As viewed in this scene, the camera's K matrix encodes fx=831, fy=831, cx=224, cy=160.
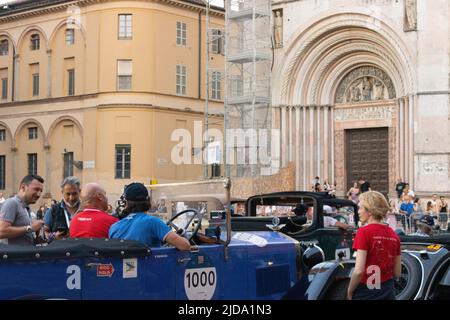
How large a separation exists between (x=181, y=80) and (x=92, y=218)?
36.7m

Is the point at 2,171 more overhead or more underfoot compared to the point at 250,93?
more underfoot

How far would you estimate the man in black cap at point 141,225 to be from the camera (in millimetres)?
7441

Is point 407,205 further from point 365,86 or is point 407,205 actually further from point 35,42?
point 35,42

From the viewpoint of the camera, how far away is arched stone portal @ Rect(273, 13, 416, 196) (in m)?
29.7

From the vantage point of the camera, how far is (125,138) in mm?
41969

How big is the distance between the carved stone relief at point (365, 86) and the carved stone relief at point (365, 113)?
373 mm

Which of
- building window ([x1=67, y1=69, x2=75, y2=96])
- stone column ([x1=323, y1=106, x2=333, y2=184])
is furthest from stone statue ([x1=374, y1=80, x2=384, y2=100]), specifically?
building window ([x1=67, y1=69, x2=75, y2=96])

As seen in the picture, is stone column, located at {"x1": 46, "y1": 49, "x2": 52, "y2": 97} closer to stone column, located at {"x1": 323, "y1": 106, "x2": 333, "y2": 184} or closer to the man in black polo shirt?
stone column, located at {"x1": 323, "y1": 106, "x2": 333, "y2": 184}

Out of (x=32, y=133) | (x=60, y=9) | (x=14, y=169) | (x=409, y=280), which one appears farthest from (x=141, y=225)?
(x=14, y=169)

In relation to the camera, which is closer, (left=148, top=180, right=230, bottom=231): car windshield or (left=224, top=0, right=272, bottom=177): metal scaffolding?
(left=148, top=180, right=230, bottom=231): car windshield

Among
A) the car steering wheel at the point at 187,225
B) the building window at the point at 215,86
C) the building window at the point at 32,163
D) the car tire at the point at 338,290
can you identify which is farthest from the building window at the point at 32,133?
the car tire at the point at 338,290

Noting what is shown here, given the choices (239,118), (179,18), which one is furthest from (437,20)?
(179,18)

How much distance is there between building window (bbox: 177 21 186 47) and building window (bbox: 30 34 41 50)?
822cm

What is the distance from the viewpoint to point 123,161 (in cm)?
4200
